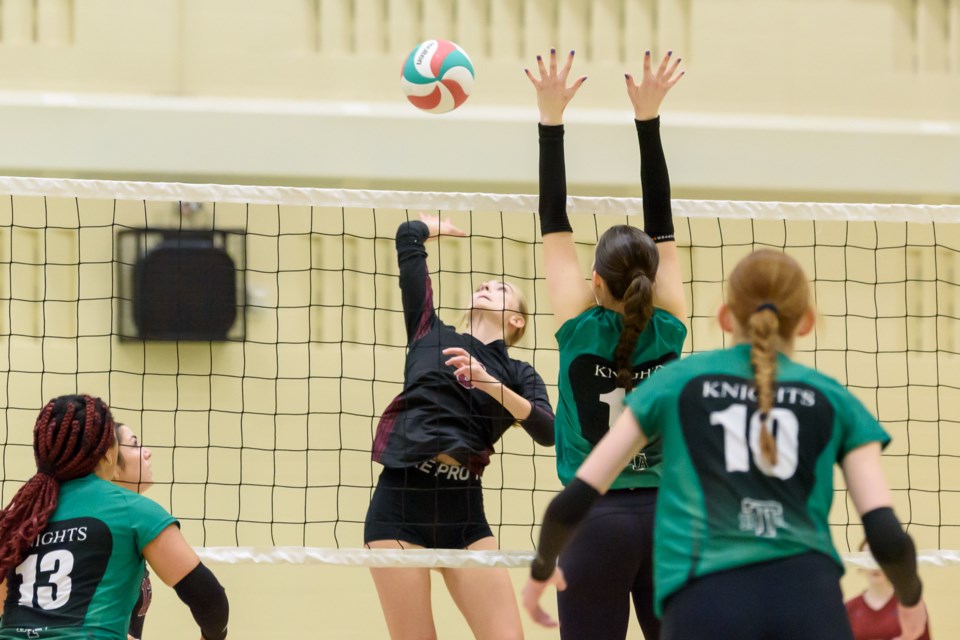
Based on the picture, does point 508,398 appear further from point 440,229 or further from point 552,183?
point 552,183

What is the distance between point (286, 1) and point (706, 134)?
7.80 feet

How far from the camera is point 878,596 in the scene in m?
5.11

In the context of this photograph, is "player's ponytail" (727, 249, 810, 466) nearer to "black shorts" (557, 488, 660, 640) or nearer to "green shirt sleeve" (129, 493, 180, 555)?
"black shorts" (557, 488, 660, 640)

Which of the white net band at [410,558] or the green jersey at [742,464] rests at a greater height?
the green jersey at [742,464]

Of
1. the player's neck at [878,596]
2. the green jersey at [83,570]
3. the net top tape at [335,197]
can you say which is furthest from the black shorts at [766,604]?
the player's neck at [878,596]

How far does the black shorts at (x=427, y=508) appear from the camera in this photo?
14.2 feet

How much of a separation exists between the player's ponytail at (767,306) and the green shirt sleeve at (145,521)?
1674 millimetres

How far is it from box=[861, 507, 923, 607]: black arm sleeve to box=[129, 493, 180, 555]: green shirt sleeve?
185 cm

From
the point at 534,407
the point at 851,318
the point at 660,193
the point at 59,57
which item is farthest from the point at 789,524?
the point at 59,57

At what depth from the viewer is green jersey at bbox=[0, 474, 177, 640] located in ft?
10.6

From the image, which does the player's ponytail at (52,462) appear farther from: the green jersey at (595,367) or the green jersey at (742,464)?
the green jersey at (742,464)

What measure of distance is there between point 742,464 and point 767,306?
0.33 meters

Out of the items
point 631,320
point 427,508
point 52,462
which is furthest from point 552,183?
point 52,462

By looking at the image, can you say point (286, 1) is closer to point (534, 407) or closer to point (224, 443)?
point (224, 443)
